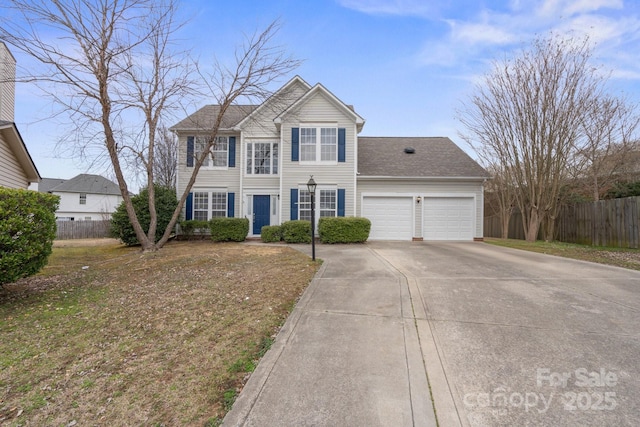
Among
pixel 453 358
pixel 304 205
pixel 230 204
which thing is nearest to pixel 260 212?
pixel 230 204

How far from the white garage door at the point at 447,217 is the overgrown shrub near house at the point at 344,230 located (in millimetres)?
3524

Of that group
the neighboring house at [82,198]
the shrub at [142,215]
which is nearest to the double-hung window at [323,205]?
the shrub at [142,215]

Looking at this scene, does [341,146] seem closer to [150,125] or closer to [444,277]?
[150,125]

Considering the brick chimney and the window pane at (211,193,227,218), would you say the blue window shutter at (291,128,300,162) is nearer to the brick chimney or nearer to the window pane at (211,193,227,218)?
the window pane at (211,193,227,218)

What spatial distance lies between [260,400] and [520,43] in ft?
53.9

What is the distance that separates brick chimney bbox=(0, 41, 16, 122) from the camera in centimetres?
1112

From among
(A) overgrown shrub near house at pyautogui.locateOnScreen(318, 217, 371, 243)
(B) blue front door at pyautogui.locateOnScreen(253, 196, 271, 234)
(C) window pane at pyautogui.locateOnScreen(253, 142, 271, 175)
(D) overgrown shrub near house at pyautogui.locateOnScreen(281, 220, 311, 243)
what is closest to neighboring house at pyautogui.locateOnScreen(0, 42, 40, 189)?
(C) window pane at pyautogui.locateOnScreen(253, 142, 271, 175)

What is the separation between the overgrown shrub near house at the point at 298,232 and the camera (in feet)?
39.5

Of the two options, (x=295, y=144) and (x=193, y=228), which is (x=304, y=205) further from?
(x=193, y=228)

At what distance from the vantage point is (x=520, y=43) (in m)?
12.8

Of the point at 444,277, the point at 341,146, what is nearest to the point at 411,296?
the point at 444,277

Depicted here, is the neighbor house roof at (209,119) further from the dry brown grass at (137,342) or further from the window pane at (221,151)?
the dry brown grass at (137,342)

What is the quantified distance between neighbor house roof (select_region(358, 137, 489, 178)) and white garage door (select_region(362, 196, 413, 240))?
3.87 ft

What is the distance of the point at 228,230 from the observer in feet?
41.6
